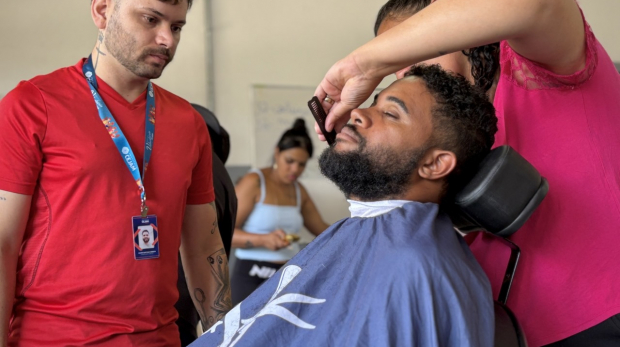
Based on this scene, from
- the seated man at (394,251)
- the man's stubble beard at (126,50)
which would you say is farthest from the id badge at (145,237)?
the man's stubble beard at (126,50)

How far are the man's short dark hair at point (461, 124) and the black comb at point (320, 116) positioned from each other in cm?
26

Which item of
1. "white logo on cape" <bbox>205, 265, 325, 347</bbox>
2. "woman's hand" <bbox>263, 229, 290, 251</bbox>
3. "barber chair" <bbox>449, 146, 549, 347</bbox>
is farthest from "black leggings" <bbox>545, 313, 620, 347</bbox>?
"woman's hand" <bbox>263, 229, 290, 251</bbox>

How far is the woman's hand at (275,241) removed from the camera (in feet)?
12.8

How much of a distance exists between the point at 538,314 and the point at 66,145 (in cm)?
123

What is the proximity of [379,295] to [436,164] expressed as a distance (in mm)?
401

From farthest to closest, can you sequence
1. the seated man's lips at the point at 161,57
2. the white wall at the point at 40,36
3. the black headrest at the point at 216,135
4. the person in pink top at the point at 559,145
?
the white wall at the point at 40,36 < the black headrest at the point at 216,135 < the seated man's lips at the point at 161,57 < the person in pink top at the point at 559,145

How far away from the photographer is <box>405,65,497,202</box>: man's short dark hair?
151cm

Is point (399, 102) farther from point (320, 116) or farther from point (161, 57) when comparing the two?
point (161, 57)

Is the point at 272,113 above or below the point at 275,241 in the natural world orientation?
above

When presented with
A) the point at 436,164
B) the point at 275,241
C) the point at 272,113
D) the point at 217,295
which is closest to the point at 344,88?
the point at 436,164

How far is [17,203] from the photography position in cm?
156

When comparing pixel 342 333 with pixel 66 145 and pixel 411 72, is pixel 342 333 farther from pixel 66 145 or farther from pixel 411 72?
pixel 66 145

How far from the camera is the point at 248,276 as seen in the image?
3.91m

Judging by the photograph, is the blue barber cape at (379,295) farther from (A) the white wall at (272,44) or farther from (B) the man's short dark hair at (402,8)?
(A) the white wall at (272,44)
